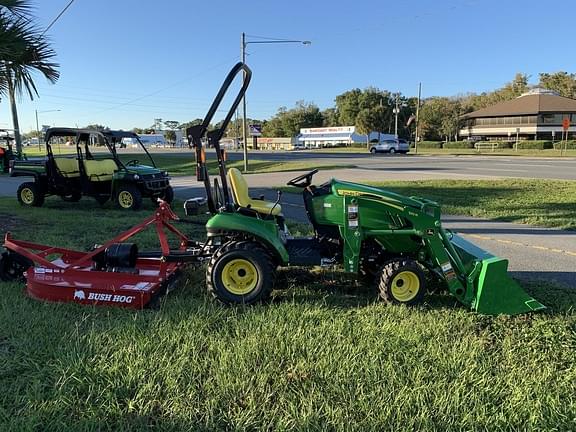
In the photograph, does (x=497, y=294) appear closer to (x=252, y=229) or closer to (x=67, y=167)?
(x=252, y=229)

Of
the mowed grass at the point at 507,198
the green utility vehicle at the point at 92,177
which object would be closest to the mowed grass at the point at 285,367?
the mowed grass at the point at 507,198

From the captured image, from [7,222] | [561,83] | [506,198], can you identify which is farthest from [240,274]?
[561,83]

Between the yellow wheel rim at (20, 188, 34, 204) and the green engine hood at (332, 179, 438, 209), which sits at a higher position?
the green engine hood at (332, 179, 438, 209)

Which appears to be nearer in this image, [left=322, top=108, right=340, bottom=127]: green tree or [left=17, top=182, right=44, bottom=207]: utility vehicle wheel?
[left=17, top=182, right=44, bottom=207]: utility vehicle wheel

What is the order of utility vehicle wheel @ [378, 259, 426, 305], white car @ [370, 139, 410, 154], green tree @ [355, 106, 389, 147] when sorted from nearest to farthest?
utility vehicle wheel @ [378, 259, 426, 305] < white car @ [370, 139, 410, 154] < green tree @ [355, 106, 389, 147]

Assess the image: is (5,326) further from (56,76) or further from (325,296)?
(56,76)

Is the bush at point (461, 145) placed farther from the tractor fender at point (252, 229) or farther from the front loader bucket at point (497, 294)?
the tractor fender at point (252, 229)

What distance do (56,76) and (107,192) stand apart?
4.02 meters

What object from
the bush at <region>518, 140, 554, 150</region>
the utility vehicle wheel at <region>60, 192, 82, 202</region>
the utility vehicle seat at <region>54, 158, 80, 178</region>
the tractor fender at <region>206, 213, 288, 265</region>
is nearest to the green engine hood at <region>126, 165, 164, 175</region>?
the utility vehicle seat at <region>54, 158, 80, 178</region>

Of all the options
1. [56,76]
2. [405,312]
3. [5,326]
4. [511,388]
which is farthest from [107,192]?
[511,388]

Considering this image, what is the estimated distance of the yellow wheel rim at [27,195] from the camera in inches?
448

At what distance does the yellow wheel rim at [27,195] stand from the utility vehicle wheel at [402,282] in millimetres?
10030

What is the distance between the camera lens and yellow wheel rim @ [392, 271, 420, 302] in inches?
165

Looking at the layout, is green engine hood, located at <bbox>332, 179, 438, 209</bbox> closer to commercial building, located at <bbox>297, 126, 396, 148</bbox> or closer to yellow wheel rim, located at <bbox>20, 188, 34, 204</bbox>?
yellow wheel rim, located at <bbox>20, 188, 34, 204</bbox>
